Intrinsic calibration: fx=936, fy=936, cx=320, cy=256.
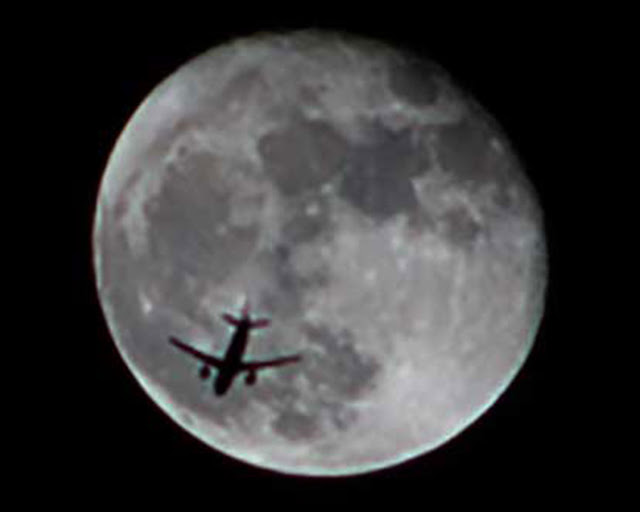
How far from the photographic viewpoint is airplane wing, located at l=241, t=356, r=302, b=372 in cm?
720

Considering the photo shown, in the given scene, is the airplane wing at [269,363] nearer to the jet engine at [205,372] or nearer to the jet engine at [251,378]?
the jet engine at [251,378]

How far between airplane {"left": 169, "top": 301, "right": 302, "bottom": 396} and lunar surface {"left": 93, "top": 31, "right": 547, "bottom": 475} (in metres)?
0.06

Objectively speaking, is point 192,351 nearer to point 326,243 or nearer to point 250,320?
point 250,320

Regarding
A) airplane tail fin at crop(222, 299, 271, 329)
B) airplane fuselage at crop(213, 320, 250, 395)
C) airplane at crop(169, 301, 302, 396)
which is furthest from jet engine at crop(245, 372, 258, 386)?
airplane tail fin at crop(222, 299, 271, 329)

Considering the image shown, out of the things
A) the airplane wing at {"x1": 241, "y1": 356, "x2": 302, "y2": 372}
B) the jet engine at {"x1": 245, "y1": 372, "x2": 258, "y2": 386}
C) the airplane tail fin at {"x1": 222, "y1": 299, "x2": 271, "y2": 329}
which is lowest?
the jet engine at {"x1": 245, "y1": 372, "x2": 258, "y2": 386}

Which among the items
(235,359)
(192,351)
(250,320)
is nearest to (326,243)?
(250,320)

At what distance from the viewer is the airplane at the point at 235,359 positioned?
709 cm

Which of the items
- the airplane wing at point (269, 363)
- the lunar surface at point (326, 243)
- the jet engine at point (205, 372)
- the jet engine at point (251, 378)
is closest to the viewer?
the lunar surface at point (326, 243)

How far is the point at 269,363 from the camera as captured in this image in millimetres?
7262

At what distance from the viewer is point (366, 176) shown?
700 cm

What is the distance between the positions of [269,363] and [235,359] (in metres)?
0.27

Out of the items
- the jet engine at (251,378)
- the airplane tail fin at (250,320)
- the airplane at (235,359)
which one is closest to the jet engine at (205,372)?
the airplane at (235,359)

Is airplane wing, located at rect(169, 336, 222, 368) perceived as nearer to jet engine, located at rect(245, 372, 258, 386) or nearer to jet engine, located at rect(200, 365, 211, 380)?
jet engine, located at rect(200, 365, 211, 380)

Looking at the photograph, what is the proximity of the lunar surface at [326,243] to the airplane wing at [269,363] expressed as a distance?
51 mm
